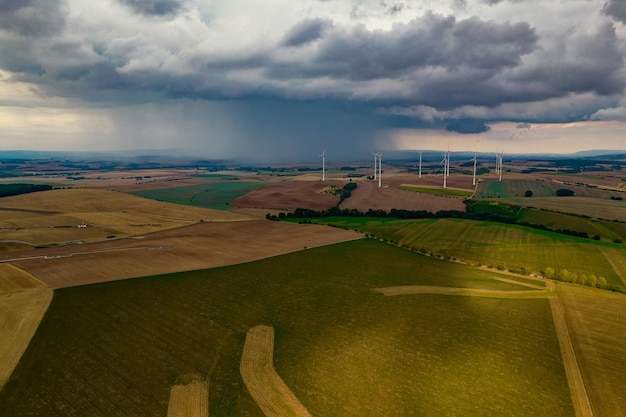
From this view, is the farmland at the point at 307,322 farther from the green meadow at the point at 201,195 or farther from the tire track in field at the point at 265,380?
the green meadow at the point at 201,195

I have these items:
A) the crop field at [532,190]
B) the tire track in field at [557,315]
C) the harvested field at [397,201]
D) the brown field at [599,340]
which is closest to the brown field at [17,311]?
the tire track in field at [557,315]

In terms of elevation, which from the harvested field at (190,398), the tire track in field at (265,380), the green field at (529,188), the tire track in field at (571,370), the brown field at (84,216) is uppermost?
the green field at (529,188)

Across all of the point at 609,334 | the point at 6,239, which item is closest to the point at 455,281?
the point at 609,334

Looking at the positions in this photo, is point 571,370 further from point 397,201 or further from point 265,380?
point 397,201

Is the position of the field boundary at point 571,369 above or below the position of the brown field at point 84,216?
below

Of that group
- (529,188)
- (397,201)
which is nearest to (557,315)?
(397,201)
